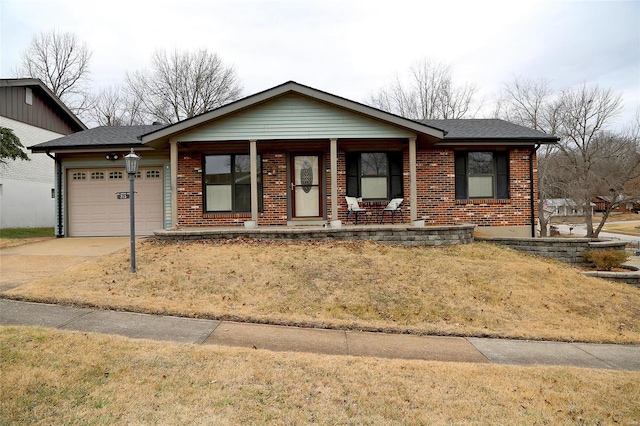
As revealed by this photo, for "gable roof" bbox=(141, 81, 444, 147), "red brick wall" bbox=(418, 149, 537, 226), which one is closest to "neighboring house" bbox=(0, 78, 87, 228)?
"gable roof" bbox=(141, 81, 444, 147)

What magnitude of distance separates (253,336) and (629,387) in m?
4.03

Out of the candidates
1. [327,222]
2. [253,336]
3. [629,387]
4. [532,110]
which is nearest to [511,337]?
[629,387]

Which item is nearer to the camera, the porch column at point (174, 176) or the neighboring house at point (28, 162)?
the porch column at point (174, 176)

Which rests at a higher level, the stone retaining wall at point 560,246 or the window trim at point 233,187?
the window trim at point 233,187

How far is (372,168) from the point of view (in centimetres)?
1195

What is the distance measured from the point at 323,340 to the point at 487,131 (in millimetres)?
9691

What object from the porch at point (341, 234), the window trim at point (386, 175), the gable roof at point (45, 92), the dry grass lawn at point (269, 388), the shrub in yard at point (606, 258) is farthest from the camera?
the gable roof at point (45, 92)

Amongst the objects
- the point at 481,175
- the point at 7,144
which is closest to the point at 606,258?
the point at 481,175

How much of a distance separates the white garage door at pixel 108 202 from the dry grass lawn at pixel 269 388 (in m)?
8.40

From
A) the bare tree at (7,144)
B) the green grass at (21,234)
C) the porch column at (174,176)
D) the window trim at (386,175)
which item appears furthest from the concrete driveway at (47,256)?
the window trim at (386,175)

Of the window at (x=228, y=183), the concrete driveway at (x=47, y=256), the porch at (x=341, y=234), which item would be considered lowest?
the concrete driveway at (x=47, y=256)

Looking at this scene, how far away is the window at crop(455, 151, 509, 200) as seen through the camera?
39.0 feet

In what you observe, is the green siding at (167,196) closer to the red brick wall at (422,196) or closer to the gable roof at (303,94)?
the red brick wall at (422,196)

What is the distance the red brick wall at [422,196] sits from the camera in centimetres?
1159
